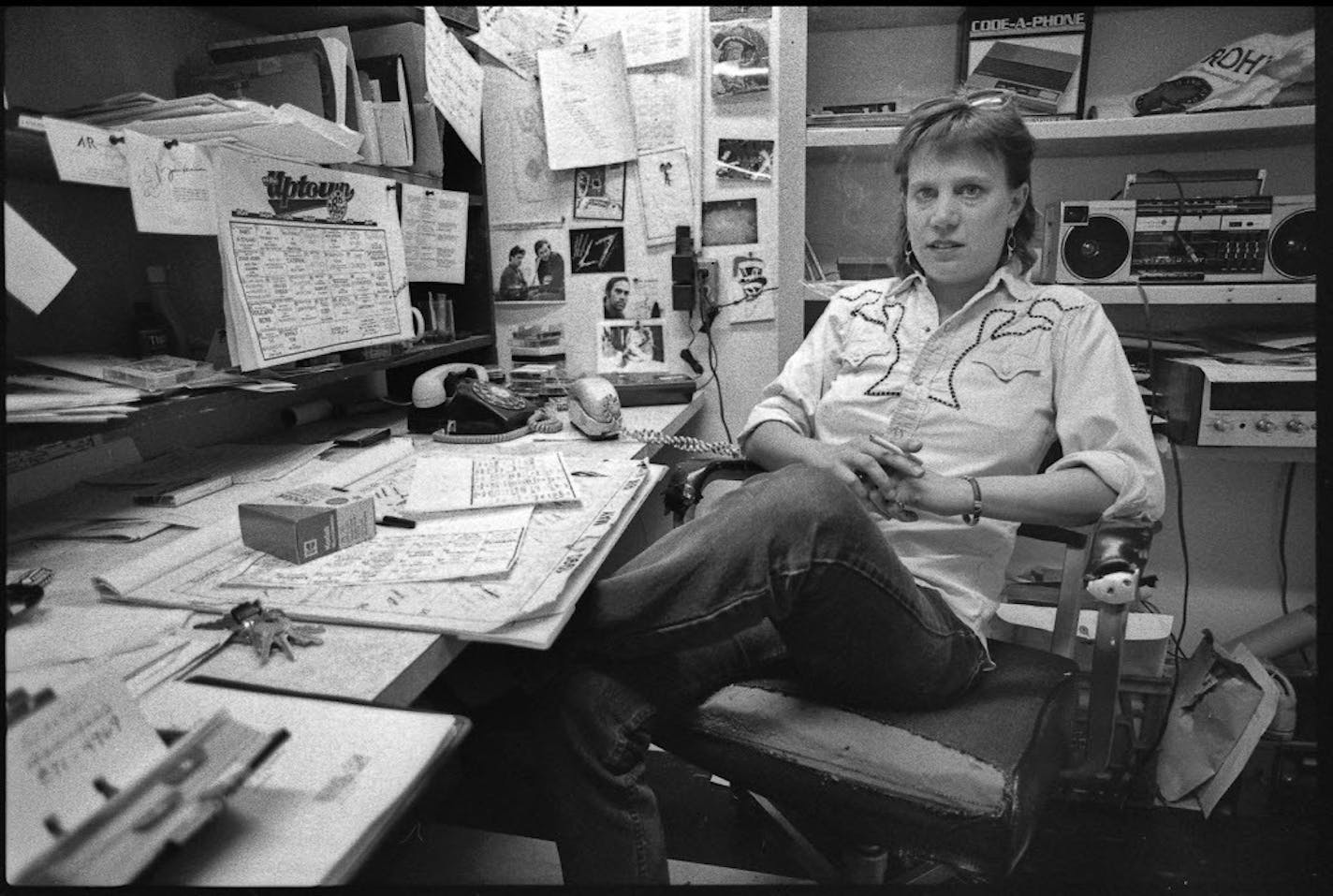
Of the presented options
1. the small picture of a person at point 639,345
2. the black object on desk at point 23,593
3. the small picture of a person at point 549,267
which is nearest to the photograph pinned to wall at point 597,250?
the small picture of a person at point 549,267

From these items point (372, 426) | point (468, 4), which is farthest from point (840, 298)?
point (468, 4)

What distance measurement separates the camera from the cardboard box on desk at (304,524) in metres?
0.69

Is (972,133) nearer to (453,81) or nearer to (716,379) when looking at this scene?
(716,379)

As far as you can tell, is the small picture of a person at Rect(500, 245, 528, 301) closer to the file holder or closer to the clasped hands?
the clasped hands

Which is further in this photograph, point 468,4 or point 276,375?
point 468,4

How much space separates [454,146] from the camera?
1.52 metres

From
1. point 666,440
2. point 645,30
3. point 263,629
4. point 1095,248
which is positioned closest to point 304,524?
point 263,629

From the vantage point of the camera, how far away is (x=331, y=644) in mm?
546

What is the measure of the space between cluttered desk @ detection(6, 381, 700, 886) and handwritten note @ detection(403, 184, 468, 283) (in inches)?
17.7

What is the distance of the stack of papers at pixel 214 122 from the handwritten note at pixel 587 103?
2.12 ft

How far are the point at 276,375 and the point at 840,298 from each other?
30.7 inches

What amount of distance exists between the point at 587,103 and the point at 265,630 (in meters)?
1.28

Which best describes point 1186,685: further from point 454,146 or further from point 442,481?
point 454,146

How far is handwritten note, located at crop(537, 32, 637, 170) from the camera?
1.51m
